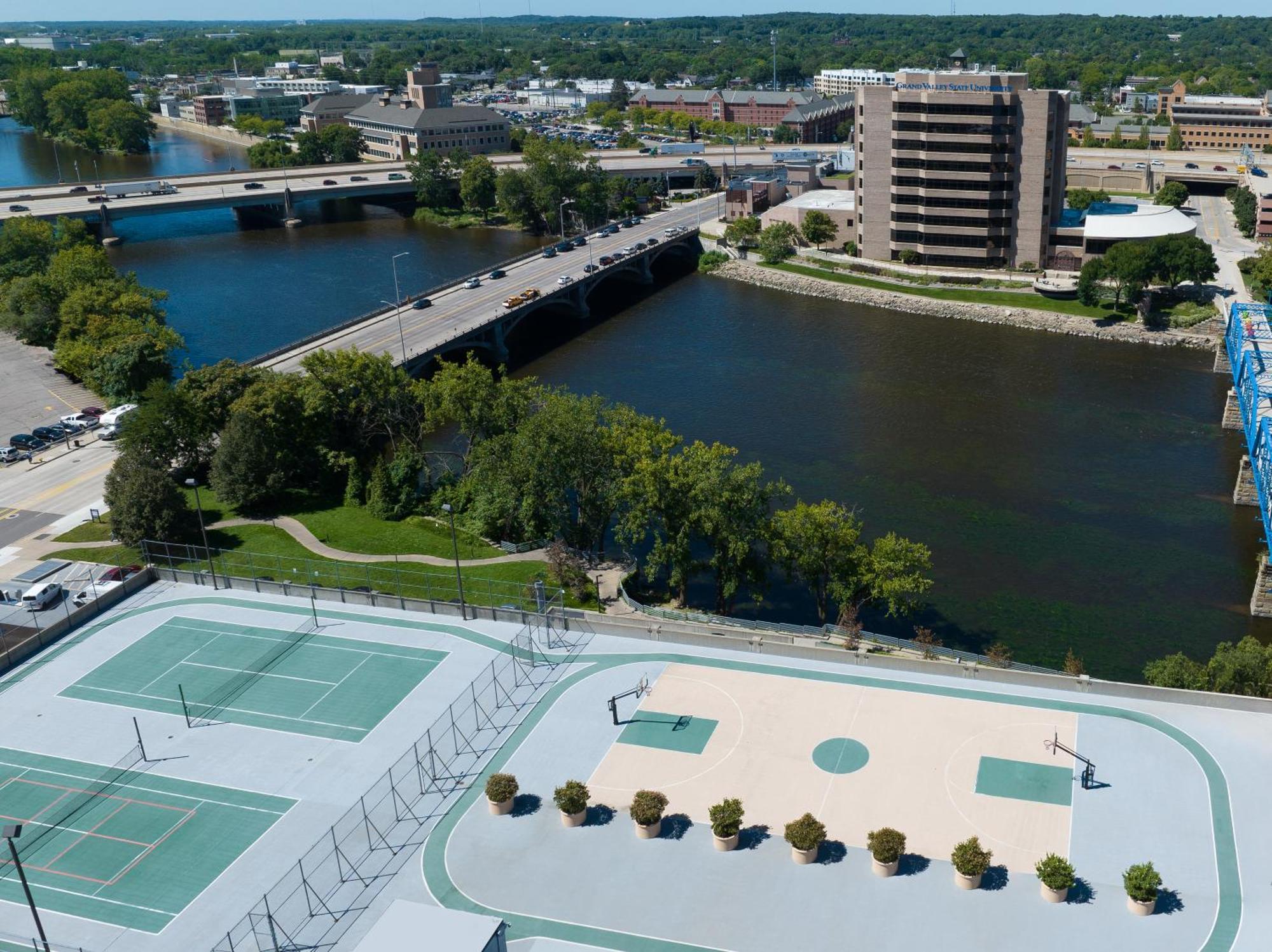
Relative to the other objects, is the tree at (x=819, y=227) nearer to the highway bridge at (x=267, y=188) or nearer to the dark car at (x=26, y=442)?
the highway bridge at (x=267, y=188)

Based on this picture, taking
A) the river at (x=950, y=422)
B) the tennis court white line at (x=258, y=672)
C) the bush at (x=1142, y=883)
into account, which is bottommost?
the river at (x=950, y=422)

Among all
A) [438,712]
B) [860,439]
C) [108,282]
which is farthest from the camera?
[108,282]

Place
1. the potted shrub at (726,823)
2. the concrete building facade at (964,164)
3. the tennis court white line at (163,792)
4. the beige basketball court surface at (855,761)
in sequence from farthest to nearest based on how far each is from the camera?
the concrete building facade at (964,164) → the tennis court white line at (163,792) → the beige basketball court surface at (855,761) → the potted shrub at (726,823)

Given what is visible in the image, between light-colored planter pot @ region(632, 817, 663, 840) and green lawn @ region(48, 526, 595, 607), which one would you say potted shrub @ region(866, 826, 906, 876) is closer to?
light-colored planter pot @ region(632, 817, 663, 840)

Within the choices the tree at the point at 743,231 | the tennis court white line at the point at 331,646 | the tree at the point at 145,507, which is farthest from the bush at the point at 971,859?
the tree at the point at 743,231

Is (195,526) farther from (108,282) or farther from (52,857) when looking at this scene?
(108,282)

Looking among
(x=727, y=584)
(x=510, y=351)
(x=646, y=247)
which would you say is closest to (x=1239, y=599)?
(x=727, y=584)
